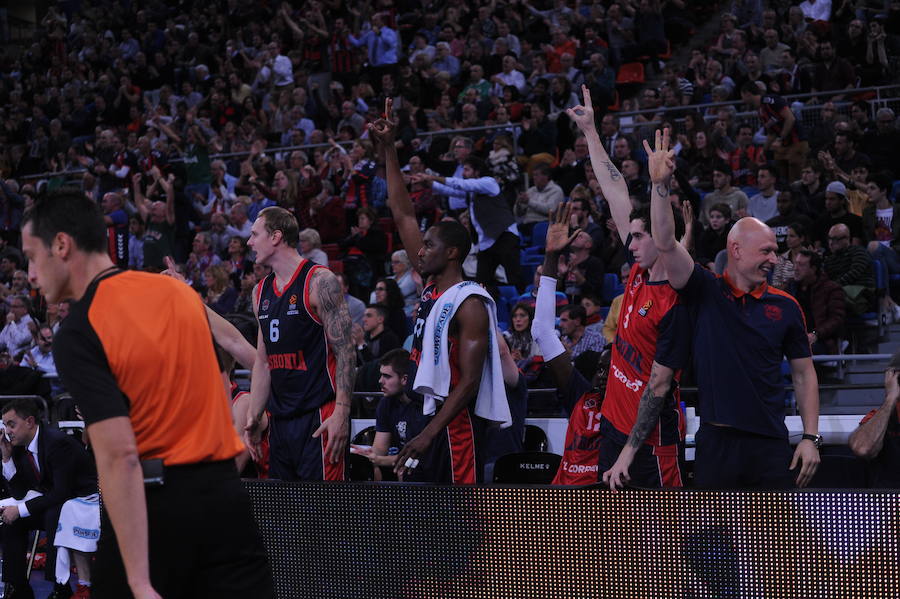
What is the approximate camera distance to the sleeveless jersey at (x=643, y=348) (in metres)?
5.41

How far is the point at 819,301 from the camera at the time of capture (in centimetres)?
1039

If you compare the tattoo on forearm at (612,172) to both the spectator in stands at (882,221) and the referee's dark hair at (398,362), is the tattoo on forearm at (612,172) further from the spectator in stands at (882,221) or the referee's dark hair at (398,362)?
the spectator in stands at (882,221)

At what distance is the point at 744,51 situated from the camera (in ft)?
53.4

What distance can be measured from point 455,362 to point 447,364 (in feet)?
0.30

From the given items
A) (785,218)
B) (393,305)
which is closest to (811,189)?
(785,218)

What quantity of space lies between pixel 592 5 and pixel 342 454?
555 inches

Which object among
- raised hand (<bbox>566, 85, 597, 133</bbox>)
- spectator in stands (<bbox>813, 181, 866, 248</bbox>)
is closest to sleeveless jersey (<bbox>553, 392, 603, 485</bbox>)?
raised hand (<bbox>566, 85, 597, 133</bbox>)

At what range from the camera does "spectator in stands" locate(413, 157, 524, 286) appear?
1270cm

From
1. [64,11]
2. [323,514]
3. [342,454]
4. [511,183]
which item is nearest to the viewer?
[323,514]

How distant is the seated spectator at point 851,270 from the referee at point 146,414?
865 cm

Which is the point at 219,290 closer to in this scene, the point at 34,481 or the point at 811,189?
the point at 34,481

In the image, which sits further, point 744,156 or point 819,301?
point 744,156

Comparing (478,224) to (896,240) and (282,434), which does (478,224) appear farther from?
(282,434)

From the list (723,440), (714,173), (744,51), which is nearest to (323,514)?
(723,440)
